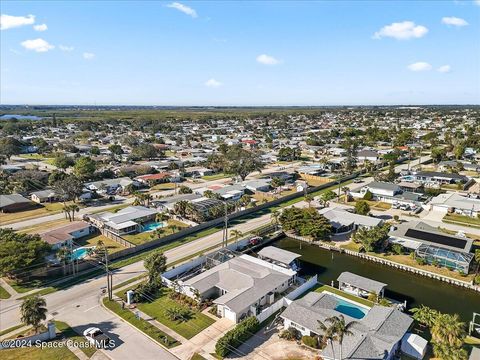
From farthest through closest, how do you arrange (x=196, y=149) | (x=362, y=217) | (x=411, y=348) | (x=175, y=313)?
(x=196, y=149)
(x=362, y=217)
(x=175, y=313)
(x=411, y=348)

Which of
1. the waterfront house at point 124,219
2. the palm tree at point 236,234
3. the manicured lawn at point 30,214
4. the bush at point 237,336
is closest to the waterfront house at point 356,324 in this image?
the bush at point 237,336

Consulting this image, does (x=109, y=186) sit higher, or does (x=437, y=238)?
(x=109, y=186)

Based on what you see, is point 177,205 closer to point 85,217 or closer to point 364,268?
point 85,217

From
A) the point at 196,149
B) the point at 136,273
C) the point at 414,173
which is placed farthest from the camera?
the point at 196,149

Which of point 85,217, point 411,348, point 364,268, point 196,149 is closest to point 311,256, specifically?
point 364,268

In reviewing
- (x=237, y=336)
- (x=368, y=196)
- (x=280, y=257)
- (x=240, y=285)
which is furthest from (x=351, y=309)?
(x=368, y=196)

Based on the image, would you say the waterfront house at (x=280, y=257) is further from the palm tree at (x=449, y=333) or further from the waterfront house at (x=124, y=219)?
the waterfront house at (x=124, y=219)

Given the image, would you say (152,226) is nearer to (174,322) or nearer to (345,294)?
(174,322)
